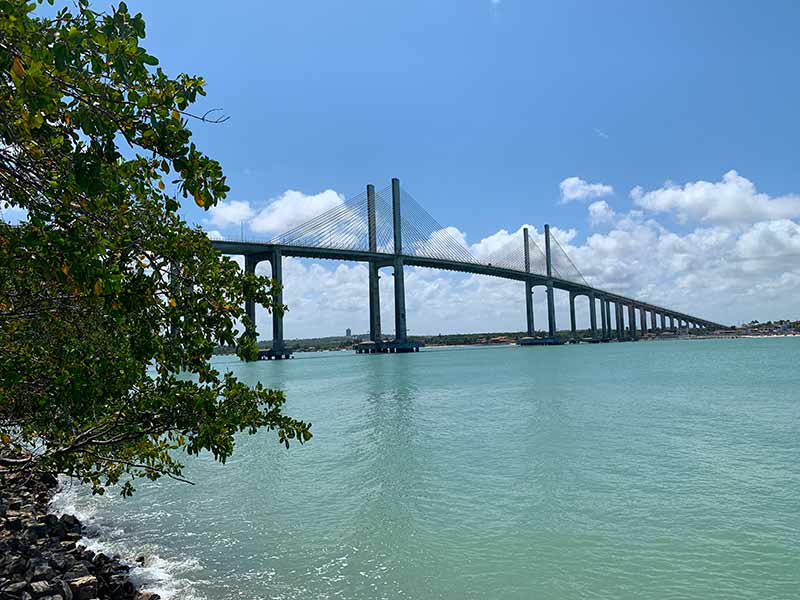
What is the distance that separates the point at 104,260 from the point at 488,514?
30.6 ft

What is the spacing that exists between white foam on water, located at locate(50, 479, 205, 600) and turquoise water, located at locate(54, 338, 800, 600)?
5cm

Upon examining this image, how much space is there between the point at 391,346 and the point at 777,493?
92634 mm

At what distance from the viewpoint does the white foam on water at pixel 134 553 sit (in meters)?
7.71

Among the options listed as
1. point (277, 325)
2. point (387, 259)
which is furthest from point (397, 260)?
point (277, 325)

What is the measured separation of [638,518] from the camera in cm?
997

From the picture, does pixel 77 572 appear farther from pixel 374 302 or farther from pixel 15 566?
pixel 374 302

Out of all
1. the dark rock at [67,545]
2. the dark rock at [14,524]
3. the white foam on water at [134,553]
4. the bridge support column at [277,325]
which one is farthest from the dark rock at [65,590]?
the bridge support column at [277,325]

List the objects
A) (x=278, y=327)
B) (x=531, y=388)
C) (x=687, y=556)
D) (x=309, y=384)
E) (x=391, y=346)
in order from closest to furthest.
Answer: (x=687, y=556) → (x=531, y=388) → (x=309, y=384) → (x=278, y=327) → (x=391, y=346)

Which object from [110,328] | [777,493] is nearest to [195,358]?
[110,328]

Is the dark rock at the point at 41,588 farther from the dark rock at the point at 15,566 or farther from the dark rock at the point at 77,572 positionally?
the dark rock at the point at 15,566

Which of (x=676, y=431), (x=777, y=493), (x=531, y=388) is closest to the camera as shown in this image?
(x=777, y=493)

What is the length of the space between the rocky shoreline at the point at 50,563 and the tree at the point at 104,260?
1062 millimetres

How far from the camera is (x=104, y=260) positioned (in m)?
3.02

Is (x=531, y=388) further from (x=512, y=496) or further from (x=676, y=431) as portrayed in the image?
(x=512, y=496)
